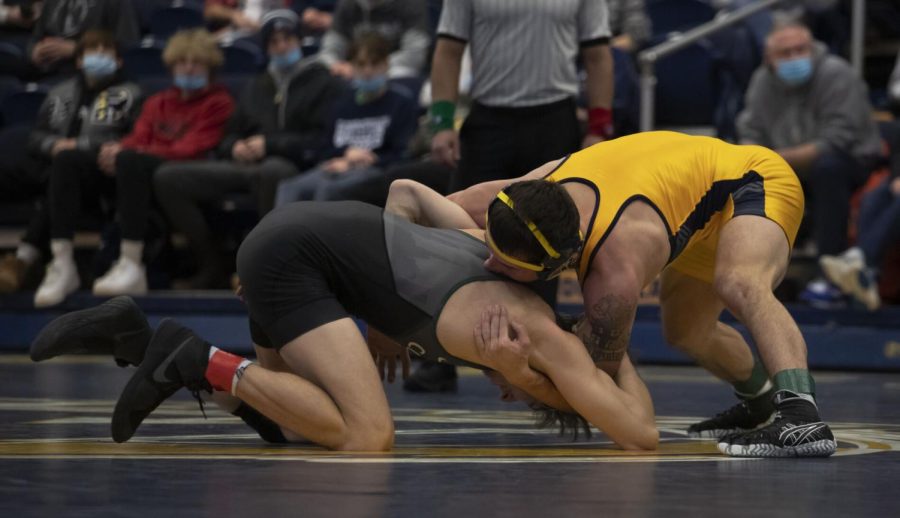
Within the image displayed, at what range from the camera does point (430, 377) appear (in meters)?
6.45

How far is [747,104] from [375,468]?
4988 mm

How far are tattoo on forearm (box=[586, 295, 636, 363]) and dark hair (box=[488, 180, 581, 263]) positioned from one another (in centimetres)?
25

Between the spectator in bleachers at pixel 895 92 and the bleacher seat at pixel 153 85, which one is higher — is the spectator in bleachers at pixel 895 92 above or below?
above

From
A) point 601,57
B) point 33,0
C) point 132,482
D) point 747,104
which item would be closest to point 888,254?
point 747,104

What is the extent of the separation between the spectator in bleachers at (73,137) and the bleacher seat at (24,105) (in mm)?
462

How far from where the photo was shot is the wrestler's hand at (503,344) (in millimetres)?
4004

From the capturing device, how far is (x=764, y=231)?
4.31 metres

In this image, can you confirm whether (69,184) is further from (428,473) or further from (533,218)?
(428,473)

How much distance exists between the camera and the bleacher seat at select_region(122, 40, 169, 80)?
391 inches

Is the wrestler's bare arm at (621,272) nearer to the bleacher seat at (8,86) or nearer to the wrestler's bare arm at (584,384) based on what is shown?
the wrestler's bare arm at (584,384)

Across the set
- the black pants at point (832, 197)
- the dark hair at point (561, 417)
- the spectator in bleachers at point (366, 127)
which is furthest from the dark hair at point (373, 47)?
the dark hair at point (561, 417)

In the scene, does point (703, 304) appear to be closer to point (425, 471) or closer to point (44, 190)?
point (425, 471)

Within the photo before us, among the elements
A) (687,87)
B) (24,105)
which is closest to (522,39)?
(687,87)

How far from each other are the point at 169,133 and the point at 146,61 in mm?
1218
